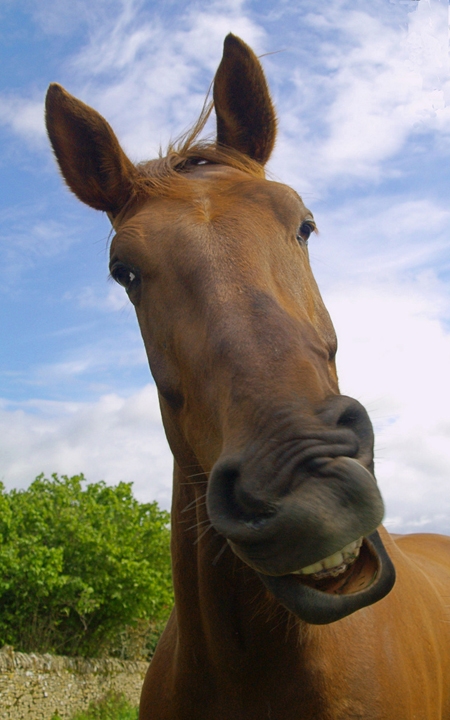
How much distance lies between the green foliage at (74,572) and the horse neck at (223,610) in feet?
63.5

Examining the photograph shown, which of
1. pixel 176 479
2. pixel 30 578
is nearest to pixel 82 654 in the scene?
pixel 30 578

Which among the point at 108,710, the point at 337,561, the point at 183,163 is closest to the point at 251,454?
the point at 337,561

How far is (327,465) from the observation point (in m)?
1.75

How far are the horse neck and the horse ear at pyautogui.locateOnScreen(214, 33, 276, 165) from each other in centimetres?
227

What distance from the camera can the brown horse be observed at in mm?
1813

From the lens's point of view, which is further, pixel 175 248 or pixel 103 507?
pixel 103 507

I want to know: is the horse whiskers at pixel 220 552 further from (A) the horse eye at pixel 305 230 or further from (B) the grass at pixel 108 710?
(B) the grass at pixel 108 710

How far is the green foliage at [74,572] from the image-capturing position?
68.8 ft

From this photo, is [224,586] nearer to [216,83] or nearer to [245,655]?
[245,655]

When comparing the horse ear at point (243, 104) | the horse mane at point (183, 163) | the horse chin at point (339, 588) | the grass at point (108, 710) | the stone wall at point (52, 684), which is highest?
the horse ear at point (243, 104)

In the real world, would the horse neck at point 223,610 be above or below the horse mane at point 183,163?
below

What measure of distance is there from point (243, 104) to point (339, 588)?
307cm

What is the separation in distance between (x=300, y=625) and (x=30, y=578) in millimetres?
20465

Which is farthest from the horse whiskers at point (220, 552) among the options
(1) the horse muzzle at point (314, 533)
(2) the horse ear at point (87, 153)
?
(2) the horse ear at point (87, 153)
